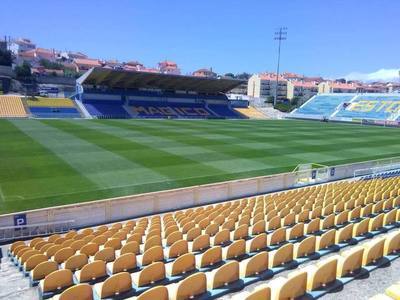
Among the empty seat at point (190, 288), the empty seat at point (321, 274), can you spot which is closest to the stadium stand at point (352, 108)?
the empty seat at point (321, 274)

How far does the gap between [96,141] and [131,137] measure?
3792 mm

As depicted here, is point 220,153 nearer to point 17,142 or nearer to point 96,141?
point 96,141

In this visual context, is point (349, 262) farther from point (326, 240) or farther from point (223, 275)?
point (223, 275)

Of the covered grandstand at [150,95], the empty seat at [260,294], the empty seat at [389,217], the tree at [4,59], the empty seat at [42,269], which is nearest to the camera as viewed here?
the empty seat at [260,294]

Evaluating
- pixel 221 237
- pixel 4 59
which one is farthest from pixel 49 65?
pixel 221 237

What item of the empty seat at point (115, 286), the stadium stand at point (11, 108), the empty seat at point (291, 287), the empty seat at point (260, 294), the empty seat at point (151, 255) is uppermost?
the stadium stand at point (11, 108)

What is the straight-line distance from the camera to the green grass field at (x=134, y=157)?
16328 mm

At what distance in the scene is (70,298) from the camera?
14.8ft

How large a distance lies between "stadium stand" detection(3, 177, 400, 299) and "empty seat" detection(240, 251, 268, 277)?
0.06 ft

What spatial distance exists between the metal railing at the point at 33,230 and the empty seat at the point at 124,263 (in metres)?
5.90

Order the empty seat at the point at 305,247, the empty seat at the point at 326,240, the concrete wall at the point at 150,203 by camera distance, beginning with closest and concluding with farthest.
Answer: the empty seat at the point at 305,247 → the empty seat at the point at 326,240 → the concrete wall at the point at 150,203

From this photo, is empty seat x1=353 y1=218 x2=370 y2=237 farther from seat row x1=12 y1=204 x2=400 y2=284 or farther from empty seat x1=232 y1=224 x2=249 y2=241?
empty seat x1=232 y1=224 x2=249 y2=241

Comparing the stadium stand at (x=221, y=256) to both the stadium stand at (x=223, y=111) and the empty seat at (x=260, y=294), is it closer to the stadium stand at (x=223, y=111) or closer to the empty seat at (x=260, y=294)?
the empty seat at (x=260, y=294)

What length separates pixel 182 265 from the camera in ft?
19.8
